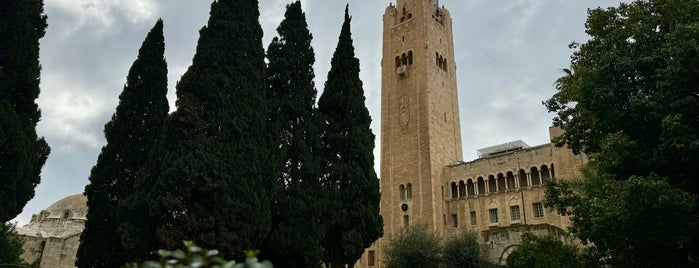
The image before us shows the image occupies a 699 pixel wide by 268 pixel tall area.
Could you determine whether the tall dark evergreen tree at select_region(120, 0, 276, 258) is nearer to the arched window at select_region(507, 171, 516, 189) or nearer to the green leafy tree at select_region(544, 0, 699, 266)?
the green leafy tree at select_region(544, 0, 699, 266)

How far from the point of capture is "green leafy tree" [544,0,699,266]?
36.5 ft

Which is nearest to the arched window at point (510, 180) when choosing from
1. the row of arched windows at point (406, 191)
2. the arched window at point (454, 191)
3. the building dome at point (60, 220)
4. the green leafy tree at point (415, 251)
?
the arched window at point (454, 191)

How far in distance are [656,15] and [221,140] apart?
41.4 ft

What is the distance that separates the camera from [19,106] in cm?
1380

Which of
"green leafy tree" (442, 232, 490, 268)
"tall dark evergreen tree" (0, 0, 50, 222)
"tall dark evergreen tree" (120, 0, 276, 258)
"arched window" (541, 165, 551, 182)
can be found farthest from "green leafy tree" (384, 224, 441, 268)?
"tall dark evergreen tree" (0, 0, 50, 222)

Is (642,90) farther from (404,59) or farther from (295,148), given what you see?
(404,59)

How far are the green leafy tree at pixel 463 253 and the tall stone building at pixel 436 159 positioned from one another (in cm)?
586

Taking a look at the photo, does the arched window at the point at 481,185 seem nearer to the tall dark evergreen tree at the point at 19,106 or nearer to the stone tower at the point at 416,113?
the stone tower at the point at 416,113

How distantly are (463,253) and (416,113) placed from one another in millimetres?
16693

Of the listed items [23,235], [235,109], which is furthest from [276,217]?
[23,235]

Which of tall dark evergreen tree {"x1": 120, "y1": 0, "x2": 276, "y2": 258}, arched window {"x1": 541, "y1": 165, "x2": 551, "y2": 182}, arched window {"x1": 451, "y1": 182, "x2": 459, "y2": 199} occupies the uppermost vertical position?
arched window {"x1": 541, "y1": 165, "x2": 551, "y2": 182}

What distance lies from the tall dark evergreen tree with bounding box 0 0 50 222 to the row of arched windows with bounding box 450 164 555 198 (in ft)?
94.8

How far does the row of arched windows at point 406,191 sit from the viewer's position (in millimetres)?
38406

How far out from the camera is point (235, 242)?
13555mm
